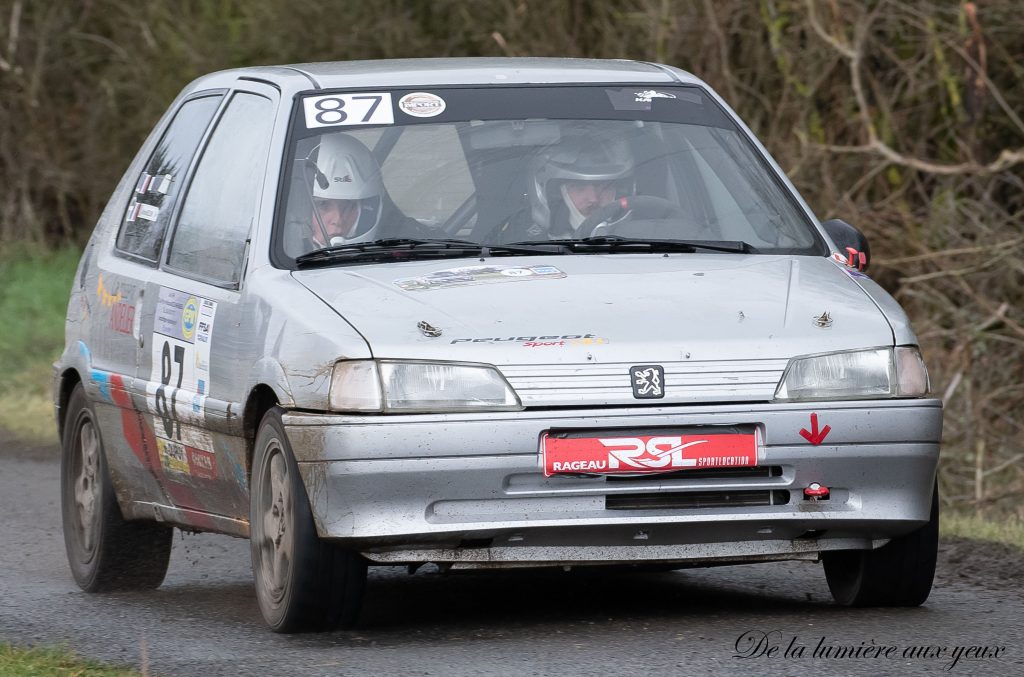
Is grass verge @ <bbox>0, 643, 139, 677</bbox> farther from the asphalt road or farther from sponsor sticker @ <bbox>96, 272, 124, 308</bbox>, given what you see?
sponsor sticker @ <bbox>96, 272, 124, 308</bbox>

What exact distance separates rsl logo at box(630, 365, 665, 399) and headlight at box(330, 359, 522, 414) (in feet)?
1.04

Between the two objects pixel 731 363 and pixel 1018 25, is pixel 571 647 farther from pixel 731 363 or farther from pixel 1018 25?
pixel 1018 25

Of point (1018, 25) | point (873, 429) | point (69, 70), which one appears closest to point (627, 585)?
point (873, 429)

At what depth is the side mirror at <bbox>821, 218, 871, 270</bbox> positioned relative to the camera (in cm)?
675

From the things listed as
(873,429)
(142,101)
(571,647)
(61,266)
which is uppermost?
(873,429)

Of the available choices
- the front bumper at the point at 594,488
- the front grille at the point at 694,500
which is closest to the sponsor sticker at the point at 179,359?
the front bumper at the point at 594,488

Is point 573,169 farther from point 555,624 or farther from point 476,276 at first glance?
point 555,624

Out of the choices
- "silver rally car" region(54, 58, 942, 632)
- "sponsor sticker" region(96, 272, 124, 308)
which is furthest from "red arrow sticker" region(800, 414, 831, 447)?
"sponsor sticker" region(96, 272, 124, 308)

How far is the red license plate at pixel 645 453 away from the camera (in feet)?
17.9

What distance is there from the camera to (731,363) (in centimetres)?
555

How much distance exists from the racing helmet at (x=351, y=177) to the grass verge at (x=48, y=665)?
5.22 ft

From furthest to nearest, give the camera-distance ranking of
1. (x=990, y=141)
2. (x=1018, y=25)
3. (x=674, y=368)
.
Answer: (x=990, y=141) < (x=1018, y=25) < (x=674, y=368)

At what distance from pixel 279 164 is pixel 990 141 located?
768 centimetres

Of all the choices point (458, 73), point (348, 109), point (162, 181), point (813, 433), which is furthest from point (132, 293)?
point (813, 433)
